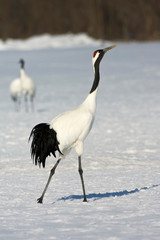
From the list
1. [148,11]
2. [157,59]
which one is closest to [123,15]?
[148,11]

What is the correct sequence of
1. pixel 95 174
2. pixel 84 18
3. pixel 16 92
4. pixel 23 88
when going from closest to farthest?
pixel 95 174 < pixel 23 88 < pixel 16 92 < pixel 84 18

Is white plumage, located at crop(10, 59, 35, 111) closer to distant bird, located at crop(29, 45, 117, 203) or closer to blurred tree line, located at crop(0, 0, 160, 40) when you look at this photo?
distant bird, located at crop(29, 45, 117, 203)

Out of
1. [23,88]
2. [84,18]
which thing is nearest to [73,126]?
[23,88]

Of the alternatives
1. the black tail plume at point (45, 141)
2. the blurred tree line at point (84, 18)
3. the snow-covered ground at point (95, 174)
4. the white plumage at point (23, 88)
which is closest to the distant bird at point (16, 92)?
the white plumage at point (23, 88)

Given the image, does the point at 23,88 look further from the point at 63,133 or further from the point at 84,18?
the point at 84,18

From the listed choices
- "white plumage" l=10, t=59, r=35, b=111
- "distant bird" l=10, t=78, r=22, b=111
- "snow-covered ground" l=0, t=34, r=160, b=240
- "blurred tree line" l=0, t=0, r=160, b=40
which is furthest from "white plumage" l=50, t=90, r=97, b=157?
"blurred tree line" l=0, t=0, r=160, b=40

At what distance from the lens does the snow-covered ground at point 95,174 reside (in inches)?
187

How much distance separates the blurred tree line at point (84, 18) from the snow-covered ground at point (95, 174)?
1283 inches

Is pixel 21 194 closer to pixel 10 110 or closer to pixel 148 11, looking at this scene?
pixel 10 110

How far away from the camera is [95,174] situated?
7348mm

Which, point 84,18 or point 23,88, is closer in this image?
point 23,88

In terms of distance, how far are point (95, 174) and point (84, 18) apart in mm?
46819

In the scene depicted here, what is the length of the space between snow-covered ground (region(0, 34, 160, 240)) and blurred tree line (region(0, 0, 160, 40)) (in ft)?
107

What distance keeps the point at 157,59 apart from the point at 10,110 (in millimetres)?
13937
